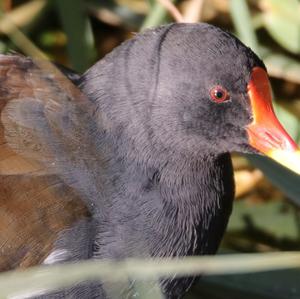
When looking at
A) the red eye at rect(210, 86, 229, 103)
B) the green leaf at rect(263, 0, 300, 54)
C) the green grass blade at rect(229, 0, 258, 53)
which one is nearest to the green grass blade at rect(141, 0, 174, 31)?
the green grass blade at rect(229, 0, 258, 53)

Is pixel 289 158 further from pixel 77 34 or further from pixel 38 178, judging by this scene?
pixel 77 34

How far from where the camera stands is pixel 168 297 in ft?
6.80

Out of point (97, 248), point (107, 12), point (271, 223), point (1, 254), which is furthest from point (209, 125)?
point (107, 12)

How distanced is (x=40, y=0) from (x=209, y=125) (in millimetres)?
1272

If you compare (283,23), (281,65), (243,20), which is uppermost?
(243,20)

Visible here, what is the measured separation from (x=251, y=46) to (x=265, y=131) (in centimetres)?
53

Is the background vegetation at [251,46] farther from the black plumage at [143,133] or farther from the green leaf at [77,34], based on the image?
the black plumage at [143,133]

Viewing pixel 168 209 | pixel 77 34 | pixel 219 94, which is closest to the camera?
pixel 219 94

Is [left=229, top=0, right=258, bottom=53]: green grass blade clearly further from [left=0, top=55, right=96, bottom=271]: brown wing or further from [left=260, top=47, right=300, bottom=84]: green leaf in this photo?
[left=0, top=55, right=96, bottom=271]: brown wing

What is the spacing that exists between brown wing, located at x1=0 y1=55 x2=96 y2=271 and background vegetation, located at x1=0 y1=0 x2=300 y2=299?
18cm

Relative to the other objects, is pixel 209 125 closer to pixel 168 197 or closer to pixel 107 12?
pixel 168 197

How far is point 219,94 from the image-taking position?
1936 millimetres

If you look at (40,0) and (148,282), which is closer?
(148,282)

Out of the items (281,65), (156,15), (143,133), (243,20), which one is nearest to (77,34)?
(156,15)
